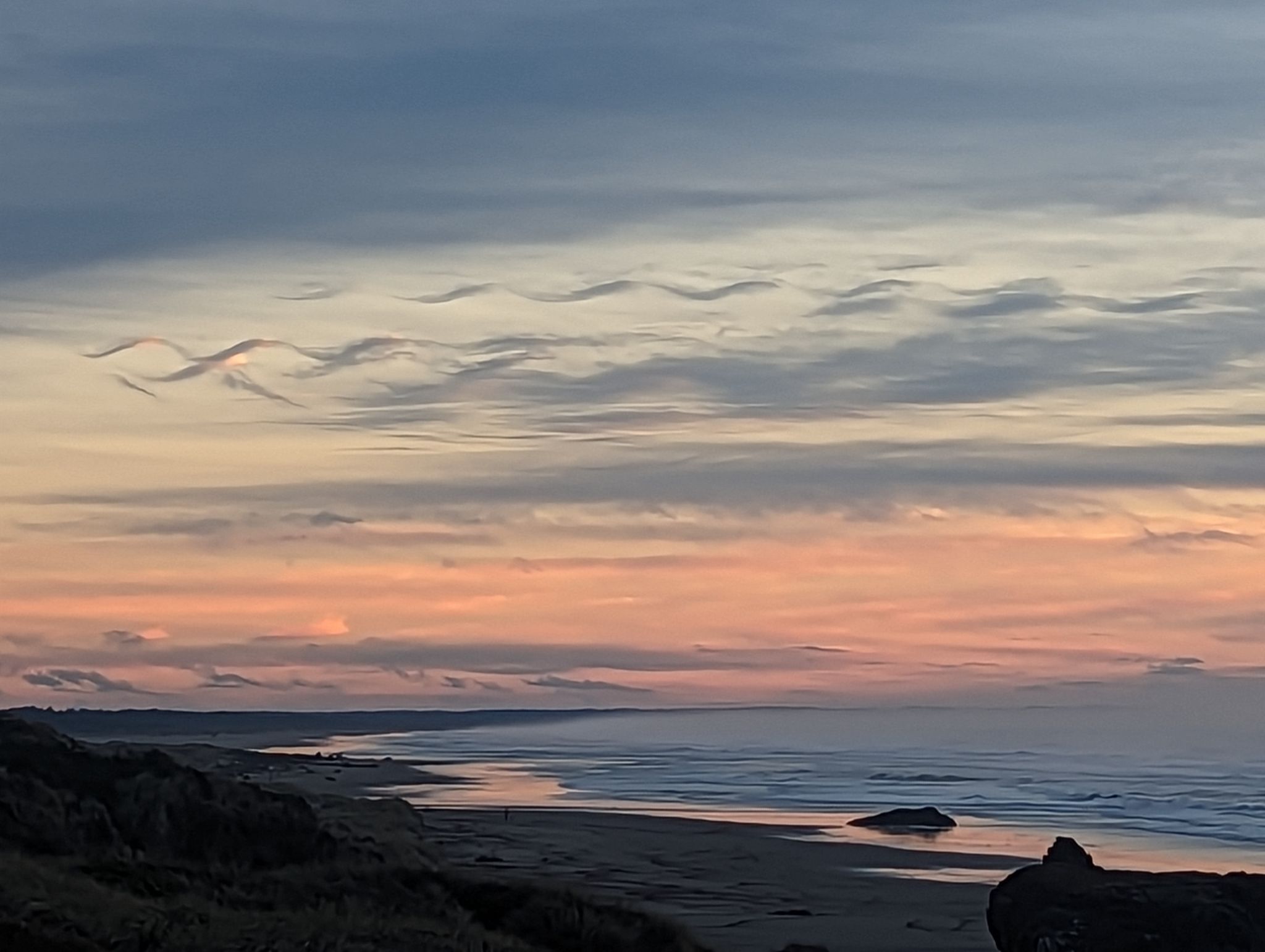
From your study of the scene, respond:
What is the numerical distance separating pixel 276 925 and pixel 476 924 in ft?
5.88

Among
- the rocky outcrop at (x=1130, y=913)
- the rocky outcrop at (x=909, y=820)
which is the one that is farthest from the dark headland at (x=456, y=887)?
the rocky outcrop at (x=909, y=820)

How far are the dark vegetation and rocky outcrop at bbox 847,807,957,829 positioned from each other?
84.5ft

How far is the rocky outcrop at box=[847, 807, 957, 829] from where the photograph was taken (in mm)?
42969

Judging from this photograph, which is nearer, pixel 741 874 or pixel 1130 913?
pixel 1130 913

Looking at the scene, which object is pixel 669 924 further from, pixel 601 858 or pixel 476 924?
pixel 601 858

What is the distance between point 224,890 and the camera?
11945mm

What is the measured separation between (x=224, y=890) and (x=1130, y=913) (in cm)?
827

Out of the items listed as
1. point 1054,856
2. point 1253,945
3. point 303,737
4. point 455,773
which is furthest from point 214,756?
point 303,737

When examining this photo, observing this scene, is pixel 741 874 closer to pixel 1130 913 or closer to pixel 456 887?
pixel 1130 913

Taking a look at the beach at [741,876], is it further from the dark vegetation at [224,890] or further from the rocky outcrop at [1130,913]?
the rocky outcrop at [1130,913]

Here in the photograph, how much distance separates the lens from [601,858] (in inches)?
1286

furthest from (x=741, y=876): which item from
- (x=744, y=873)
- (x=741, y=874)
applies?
(x=744, y=873)

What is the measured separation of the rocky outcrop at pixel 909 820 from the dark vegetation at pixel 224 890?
25.7 metres

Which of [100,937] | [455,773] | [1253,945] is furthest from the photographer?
[455,773]
